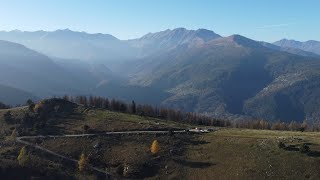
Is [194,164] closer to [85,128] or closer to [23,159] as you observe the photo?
[85,128]

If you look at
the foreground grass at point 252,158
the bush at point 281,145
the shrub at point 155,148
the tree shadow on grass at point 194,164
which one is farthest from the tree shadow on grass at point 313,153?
the shrub at point 155,148

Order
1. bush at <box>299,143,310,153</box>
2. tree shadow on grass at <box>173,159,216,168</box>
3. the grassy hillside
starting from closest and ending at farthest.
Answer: the grassy hillside → bush at <box>299,143,310,153</box> → tree shadow on grass at <box>173,159,216,168</box>

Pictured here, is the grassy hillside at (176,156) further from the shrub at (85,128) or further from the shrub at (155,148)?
the shrub at (155,148)

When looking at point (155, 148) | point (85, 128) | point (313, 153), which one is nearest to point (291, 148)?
point (313, 153)

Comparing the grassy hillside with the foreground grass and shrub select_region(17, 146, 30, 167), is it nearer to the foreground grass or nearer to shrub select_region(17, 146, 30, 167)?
the foreground grass

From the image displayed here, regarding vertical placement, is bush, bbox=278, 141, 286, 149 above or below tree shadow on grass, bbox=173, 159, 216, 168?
above

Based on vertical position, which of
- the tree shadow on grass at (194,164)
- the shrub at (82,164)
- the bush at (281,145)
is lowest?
the shrub at (82,164)

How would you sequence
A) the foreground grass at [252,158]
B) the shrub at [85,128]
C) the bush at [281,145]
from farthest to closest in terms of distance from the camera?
the shrub at [85,128]
the bush at [281,145]
the foreground grass at [252,158]

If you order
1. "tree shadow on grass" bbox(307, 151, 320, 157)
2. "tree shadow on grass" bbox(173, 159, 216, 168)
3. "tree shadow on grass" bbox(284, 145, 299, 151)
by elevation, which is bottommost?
"tree shadow on grass" bbox(173, 159, 216, 168)

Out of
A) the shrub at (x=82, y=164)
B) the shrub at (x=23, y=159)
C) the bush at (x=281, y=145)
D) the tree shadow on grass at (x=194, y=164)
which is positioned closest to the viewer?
the tree shadow on grass at (x=194, y=164)

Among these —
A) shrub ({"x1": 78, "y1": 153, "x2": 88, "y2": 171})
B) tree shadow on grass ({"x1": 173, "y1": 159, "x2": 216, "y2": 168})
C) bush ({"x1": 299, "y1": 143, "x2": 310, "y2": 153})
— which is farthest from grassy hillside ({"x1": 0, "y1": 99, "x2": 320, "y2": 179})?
shrub ({"x1": 78, "y1": 153, "x2": 88, "y2": 171})

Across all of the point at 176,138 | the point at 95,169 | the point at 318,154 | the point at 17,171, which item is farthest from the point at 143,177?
the point at 318,154

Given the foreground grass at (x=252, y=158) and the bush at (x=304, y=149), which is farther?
the bush at (x=304, y=149)

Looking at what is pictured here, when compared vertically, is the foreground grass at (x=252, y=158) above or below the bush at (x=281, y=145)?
below
